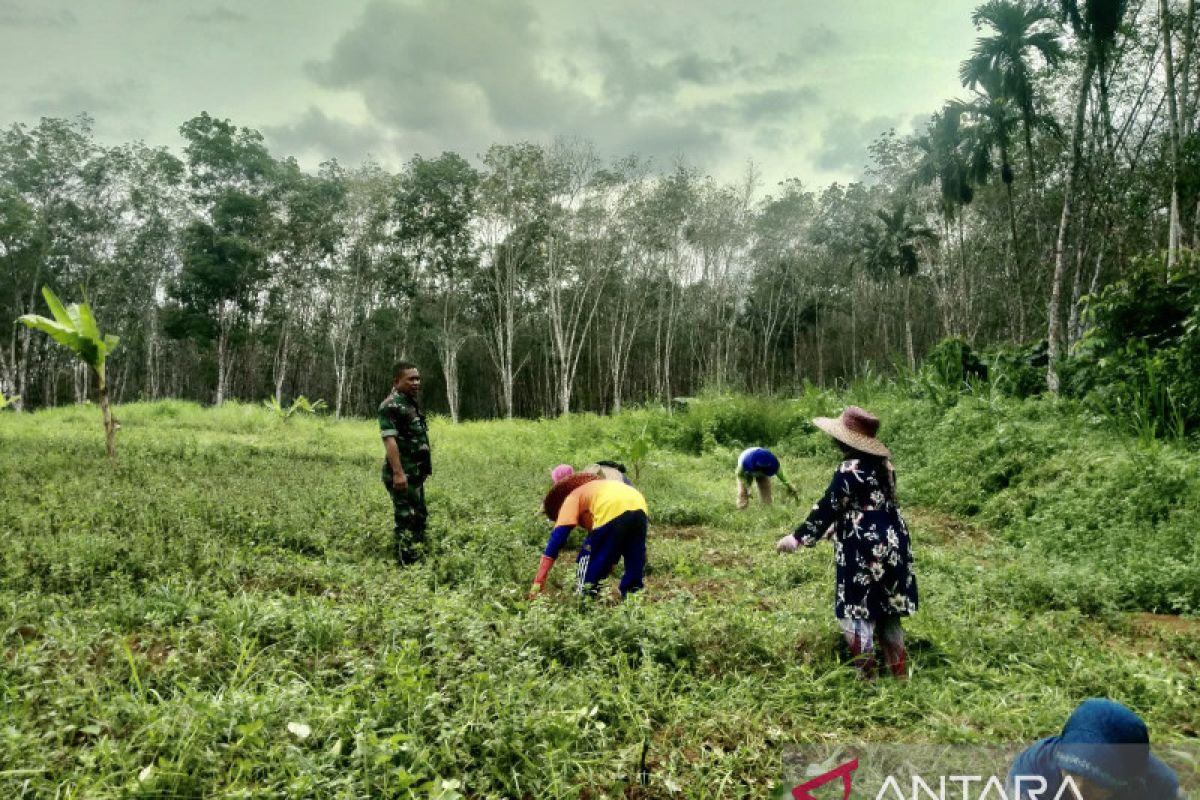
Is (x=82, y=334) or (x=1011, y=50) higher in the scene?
(x=1011, y=50)

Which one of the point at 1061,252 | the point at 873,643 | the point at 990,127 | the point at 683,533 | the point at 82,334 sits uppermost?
the point at 990,127

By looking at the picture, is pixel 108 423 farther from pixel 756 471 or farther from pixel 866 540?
pixel 866 540

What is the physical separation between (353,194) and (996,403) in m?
28.1

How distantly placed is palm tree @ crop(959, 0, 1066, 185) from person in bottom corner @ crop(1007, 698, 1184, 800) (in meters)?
19.4

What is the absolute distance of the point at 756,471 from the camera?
328 inches

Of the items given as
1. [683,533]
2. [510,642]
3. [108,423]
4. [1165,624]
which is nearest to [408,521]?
[510,642]

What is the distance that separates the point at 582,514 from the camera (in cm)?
445

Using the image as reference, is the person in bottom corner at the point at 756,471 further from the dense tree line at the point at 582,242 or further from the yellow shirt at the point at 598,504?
the dense tree line at the point at 582,242

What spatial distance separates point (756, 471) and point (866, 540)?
4.83 m

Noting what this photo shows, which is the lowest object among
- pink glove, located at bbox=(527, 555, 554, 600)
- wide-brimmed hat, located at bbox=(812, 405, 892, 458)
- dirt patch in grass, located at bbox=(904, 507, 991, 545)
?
dirt patch in grass, located at bbox=(904, 507, 991, 545)

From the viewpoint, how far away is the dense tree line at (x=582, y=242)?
21359 millimetres

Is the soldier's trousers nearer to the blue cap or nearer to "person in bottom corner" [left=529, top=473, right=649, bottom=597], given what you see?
"person in bottom corner" [left=529, top=473, right=649, bottom=597]

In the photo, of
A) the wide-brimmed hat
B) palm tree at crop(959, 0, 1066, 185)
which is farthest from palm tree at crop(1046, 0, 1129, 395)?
the wide-brimmed hat

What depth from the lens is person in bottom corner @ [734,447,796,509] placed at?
8.24 metres
